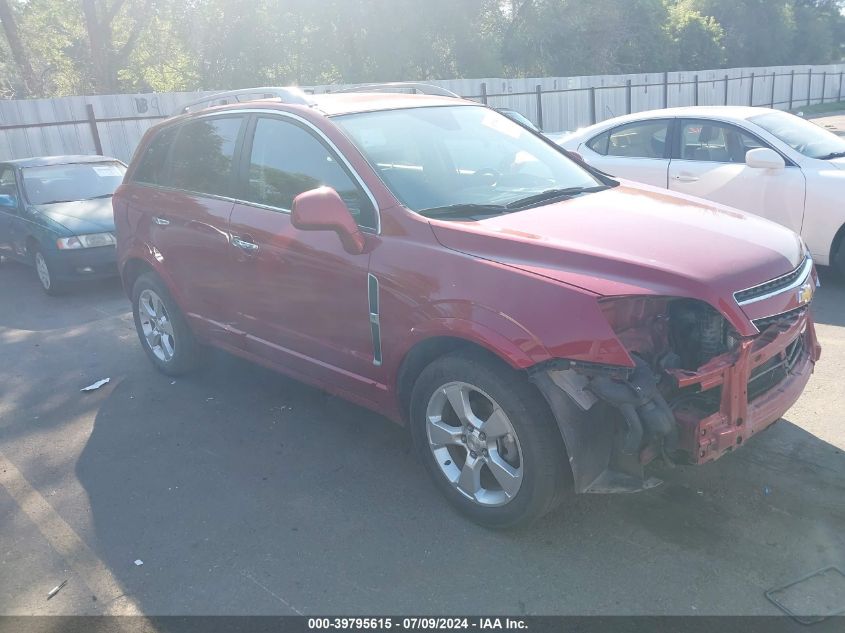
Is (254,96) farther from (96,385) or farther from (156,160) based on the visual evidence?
(96,385)

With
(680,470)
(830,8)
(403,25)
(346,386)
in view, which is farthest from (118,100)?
(830,8)

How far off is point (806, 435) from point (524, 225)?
205 cm

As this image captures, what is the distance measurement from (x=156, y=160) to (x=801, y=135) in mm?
5840

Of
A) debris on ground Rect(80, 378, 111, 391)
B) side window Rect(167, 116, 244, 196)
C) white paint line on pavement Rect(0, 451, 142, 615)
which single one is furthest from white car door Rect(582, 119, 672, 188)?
white paint line on pavement Rect(0, 451, 142, 615)

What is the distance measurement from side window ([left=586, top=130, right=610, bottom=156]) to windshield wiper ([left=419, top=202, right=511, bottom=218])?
16.3 feet

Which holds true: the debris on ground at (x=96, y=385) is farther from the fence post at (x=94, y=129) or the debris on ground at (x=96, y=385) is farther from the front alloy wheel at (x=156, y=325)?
the fence post at (x=94, y=129)

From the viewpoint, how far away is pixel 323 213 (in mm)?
3561

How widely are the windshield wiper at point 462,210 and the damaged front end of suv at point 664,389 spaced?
944mm

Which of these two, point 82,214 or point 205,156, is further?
point 82,214

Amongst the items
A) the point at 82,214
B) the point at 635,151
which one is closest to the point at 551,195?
the point at 635,151

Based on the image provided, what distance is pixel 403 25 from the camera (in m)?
31.1

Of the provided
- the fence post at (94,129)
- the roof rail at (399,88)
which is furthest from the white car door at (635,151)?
the fence post at (94,129)

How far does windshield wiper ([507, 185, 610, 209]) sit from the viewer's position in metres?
3.85

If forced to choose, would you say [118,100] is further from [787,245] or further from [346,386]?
[787,245]
